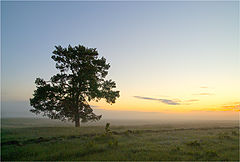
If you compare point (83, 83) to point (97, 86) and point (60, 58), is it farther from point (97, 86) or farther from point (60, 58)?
point (60, 58)

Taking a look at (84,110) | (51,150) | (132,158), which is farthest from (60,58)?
(132,158)

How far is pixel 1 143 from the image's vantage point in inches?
490

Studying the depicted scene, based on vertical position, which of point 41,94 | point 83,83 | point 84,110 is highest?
point 83,83

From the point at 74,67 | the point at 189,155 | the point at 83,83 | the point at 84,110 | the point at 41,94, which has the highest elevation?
the point at 74,67

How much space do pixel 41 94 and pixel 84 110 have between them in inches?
274

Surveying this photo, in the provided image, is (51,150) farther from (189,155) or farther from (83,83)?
(83,83)

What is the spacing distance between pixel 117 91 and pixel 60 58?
1051cm

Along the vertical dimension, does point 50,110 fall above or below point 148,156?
above

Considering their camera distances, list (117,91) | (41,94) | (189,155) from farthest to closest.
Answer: (117,91)
(41,94)
(189,155)

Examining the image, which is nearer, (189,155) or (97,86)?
(189,155)

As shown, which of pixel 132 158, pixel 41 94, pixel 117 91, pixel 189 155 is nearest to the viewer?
pixel 132 158

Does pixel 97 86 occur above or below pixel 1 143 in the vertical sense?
above

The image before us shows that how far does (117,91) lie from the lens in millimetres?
27750

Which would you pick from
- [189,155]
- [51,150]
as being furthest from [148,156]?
[51,150]
